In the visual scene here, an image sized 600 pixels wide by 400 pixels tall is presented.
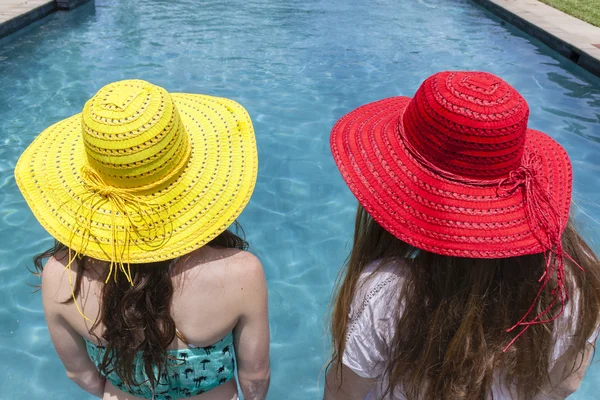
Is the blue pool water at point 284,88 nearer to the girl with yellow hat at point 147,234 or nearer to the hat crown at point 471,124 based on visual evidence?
the girl with yellow hat at point 147,234

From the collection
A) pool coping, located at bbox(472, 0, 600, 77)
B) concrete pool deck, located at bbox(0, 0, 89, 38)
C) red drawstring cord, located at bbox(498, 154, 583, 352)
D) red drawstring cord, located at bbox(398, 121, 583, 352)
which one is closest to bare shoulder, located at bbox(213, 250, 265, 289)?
red drawstring cord, located at bbox(398, 121, 583, 352)

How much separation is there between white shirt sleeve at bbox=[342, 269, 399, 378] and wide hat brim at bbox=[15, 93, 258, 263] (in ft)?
Result: 1.41

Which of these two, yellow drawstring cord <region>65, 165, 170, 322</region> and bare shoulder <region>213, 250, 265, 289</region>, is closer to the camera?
yellow drawstring cord <region>65, 165, 170, 322</region>

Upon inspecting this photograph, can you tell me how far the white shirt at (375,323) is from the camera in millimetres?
1263

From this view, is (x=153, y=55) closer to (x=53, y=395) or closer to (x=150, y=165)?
(x=53, y=395)

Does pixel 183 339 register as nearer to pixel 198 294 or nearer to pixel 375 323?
pixel 198 294

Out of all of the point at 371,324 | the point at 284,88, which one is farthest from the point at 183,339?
the point at 284,88

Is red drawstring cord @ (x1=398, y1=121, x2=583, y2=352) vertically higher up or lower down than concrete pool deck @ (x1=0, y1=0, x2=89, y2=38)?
higher up

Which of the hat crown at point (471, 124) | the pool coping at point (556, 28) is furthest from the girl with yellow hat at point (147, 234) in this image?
the pool coping at point (556, 28)

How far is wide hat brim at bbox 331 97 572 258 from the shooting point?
1.16 m

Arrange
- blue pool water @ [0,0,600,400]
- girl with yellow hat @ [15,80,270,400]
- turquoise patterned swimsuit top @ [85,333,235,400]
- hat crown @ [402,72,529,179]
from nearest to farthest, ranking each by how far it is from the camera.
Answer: hat crown @ [402,72,529,179] < girl with yellow hat @ [15,80,270,400] < turquoise patterned swimsuit top @ [85,333,235,400] < blue pool water @ [0,0,600,400]

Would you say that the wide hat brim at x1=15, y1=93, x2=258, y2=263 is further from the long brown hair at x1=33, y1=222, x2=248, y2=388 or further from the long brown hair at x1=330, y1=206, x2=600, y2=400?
the long brown hair at x1=330, y1=206, x2=600, y2=400

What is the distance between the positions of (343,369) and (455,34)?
920 cm

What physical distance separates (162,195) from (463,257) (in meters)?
0.81
